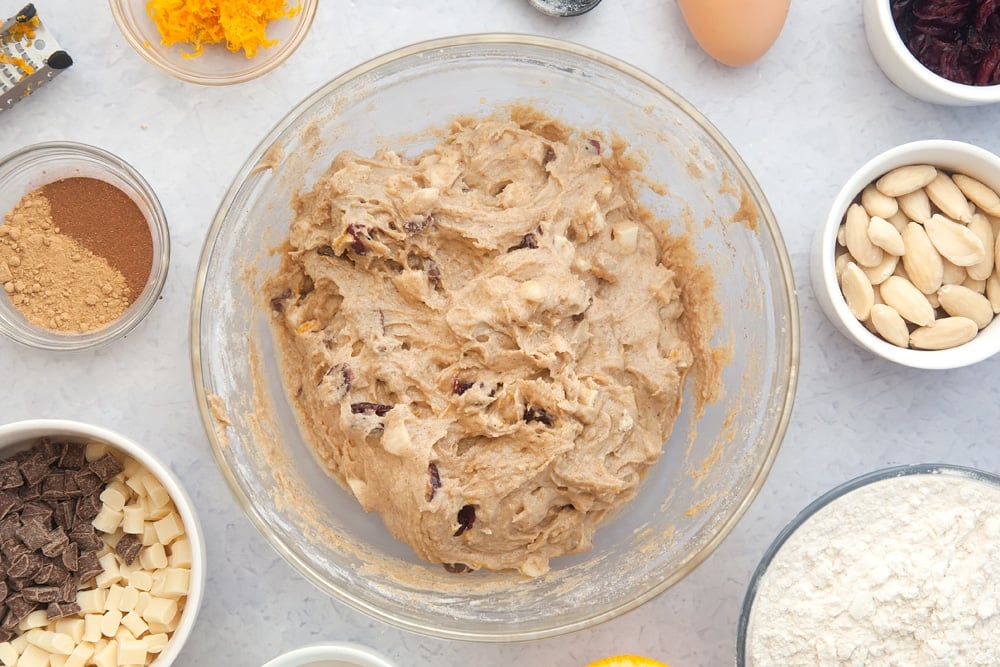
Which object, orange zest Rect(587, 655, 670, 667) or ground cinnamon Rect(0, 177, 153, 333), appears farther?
ground cinnamon Rect(0, 177, 153, 333)

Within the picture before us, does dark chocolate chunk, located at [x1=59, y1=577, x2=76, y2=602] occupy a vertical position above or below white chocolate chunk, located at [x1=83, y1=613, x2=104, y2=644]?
above

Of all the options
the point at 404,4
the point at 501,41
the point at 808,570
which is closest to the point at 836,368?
the point at 808,570

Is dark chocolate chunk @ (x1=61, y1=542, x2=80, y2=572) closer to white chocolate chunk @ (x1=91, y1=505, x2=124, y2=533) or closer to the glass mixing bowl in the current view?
white chocolate chunk @ (x1=91, y1=505, x2=124, y2=533)

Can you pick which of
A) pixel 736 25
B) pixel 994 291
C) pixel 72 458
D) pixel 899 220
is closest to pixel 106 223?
pixel 72 458

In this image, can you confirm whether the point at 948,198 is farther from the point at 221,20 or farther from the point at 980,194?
the point at 221,20

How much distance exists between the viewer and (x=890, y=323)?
230cm

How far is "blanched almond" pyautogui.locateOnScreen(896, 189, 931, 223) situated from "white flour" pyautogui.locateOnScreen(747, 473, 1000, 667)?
0.68m

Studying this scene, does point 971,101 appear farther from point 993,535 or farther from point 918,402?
point 993,535

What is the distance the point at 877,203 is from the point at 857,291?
0.81 ft

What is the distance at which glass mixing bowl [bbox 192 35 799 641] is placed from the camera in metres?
2.18

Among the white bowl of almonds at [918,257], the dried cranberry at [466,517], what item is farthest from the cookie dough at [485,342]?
the white bowl of almonds at [918,257]

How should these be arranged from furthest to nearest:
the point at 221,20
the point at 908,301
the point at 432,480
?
1. the point at 221,20
2. the point at 908,301
3. the point at 432,480

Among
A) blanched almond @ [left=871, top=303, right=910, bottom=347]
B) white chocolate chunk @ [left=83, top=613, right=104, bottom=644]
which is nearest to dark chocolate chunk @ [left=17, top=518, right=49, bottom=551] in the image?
white chocolate chunk @ [left=83, top=613, right=104, bottom=644]

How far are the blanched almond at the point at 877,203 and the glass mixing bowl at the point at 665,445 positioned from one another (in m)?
0.36
